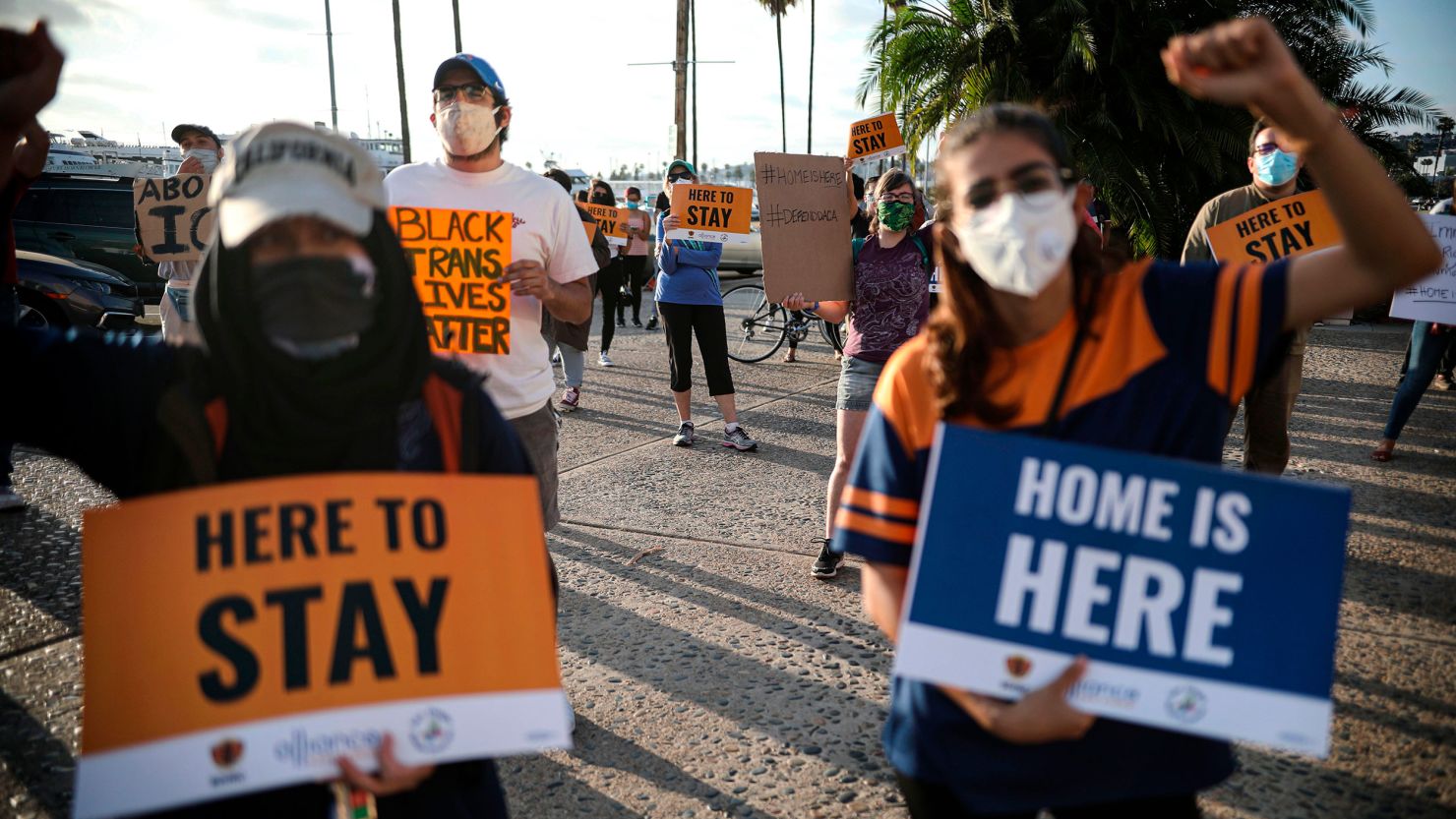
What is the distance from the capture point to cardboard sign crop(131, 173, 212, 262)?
5.24m

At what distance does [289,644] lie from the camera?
4.59ft

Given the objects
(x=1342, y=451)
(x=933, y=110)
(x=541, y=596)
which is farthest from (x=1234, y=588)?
(x=933, y=110)

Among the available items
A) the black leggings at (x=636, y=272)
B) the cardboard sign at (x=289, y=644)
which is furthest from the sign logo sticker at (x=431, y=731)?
the black leggings at (x=636, y=272)

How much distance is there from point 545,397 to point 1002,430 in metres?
2.10

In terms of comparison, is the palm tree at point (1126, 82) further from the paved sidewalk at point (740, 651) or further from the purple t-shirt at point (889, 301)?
the purple t-shirt at point (889, 301)

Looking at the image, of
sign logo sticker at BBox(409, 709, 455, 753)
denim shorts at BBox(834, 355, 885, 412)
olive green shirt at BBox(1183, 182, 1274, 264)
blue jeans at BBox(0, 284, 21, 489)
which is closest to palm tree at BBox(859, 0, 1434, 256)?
olive green shirt at BBox(1183, 182, 1274, 264)

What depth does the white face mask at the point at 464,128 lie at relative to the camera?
10.7 feet

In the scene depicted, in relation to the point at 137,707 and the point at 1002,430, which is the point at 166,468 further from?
the point at 1002,430

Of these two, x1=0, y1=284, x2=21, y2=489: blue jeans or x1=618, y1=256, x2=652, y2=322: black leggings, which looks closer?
x1=0, y1=284, x2=21, y2=489: blue jeans

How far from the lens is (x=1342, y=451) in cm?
677

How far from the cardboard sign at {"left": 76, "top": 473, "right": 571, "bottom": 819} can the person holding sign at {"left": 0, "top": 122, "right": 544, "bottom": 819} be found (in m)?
0.07

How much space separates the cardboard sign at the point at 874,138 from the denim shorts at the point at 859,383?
2889mm

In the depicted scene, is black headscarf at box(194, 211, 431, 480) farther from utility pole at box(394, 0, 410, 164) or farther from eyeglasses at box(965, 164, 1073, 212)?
utility pole at box(394, 0, 410, 164)

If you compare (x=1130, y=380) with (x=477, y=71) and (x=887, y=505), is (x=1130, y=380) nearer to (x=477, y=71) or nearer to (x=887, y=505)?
(x=887, y=505)
